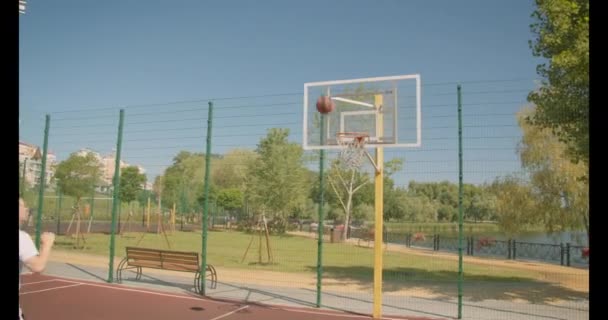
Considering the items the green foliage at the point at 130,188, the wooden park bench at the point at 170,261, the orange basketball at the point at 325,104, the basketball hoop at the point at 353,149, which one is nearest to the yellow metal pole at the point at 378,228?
the basketball hoop at the point at 353,149

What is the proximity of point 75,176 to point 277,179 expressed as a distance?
1101cm

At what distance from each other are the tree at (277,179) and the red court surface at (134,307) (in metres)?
17.8

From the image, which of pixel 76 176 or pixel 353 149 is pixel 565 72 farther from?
pixel 76 176

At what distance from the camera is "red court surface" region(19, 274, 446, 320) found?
766cm

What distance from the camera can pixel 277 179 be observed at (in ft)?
90.1

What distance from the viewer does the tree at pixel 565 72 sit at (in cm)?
933

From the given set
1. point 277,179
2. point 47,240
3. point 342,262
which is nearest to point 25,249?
point 47,240

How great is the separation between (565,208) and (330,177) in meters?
15.8

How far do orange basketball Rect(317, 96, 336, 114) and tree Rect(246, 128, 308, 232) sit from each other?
19.3 meters

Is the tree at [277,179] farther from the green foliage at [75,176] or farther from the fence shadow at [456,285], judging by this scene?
the fence shadow at [456,285]

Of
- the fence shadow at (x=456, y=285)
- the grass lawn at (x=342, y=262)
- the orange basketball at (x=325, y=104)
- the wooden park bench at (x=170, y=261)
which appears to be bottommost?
the grass lawn at (x=342, y=262)

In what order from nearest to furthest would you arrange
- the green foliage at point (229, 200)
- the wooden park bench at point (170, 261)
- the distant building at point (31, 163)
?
the wooden park bench at point (170, 261)
the distant building at point (31, 163)
the green foliage at point (229, 200)

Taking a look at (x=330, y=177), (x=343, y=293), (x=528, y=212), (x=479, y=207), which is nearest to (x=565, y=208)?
(x=528, y=212)
